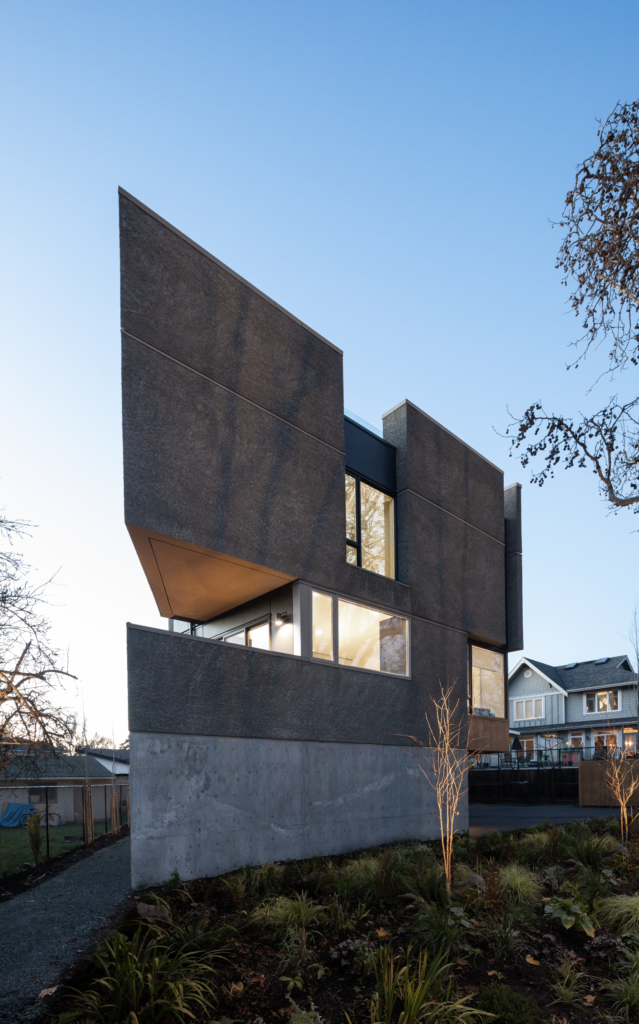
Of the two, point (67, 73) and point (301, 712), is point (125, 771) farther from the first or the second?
point (67, 73)

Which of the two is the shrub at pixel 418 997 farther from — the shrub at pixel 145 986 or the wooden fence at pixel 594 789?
the wooden fence at pixel 594 789

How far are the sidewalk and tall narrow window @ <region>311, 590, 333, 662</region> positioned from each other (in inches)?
238

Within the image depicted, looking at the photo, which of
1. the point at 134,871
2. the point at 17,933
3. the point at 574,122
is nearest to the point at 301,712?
the point at 134,871

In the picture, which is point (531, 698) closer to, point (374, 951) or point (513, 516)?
point (513, 516)

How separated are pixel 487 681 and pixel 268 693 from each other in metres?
7.97

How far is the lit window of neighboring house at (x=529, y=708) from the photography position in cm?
3691

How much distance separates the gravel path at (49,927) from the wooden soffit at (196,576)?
430cm

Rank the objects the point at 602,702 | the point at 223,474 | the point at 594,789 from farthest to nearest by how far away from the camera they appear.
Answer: the point at 602,702
the point at 594,789
the point at 223,474

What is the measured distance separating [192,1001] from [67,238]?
1211 cm

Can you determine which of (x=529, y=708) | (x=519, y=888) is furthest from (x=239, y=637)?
(x=529, y=708)

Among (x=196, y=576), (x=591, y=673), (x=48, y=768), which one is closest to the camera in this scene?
(x=196, y=576)

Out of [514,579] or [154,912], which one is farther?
[514,579]

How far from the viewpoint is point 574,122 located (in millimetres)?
8570

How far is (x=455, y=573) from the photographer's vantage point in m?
14.1
